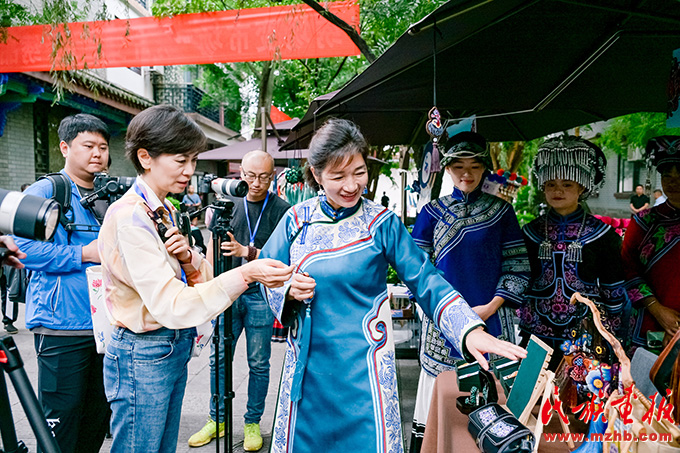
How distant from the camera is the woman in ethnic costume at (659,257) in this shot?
2.45m

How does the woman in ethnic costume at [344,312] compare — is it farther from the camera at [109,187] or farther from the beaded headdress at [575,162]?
the beaded headdress at [575,162]

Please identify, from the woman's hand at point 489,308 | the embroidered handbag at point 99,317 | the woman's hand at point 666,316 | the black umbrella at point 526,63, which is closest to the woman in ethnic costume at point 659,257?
the woman's hand at point 666,316

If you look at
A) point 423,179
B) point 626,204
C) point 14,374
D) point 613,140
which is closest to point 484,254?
point 423,179

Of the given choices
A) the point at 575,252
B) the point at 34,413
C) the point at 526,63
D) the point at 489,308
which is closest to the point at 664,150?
the point at 575,252

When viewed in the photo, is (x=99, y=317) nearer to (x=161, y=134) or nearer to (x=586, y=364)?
(x=161, y=134)

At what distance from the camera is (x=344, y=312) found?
1718 millimetres

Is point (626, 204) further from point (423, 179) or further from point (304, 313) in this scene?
point (304, 313)

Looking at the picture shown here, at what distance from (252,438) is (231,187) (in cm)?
176

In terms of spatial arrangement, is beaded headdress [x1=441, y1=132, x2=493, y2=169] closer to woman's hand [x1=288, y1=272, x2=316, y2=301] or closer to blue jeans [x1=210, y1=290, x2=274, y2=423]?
woman's hand [x1=288, y1=272, x2=316, y2=301]

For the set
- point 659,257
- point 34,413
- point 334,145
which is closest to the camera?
point 34,413

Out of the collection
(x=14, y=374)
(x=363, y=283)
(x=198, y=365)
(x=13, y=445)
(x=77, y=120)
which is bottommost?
(x=198, y=365)

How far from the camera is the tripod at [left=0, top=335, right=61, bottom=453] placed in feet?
3.77

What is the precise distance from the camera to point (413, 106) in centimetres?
362

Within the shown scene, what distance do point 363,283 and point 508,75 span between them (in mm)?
2158
